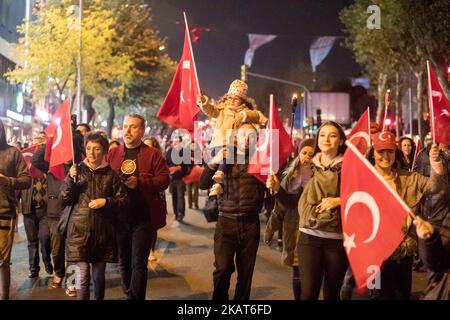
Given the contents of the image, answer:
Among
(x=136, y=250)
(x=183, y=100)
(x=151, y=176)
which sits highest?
(x=183, y=100)

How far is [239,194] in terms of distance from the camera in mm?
5852

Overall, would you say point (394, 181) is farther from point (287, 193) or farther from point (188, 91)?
point (188, 91)

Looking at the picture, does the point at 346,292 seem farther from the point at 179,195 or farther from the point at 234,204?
the point at 179,195

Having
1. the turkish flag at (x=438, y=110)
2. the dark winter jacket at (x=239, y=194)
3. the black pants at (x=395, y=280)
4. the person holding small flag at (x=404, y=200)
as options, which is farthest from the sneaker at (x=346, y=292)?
the turkish flag at (x=438, y=110)

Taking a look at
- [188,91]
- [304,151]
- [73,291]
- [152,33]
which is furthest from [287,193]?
[152,33]

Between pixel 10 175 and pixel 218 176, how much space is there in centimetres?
223

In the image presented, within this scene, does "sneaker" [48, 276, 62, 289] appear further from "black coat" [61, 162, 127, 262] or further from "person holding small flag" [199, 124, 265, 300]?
"person holding small flag" [199, 124, 265, 300]

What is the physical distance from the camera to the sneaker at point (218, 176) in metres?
5.82

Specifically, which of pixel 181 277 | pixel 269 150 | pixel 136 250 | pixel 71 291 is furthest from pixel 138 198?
pixel 181 277

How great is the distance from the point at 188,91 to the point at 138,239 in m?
2.04

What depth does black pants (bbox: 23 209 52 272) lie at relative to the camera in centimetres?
842

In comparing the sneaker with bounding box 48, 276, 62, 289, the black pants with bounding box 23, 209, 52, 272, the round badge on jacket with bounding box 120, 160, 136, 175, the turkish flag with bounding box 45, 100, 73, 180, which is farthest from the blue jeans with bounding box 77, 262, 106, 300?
the black pants with bounding box 23, 209, 52, 272

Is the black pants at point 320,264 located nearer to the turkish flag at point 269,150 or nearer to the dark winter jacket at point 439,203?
the turkish flag at point 269,150

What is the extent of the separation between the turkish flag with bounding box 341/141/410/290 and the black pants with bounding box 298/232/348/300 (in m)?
0.66
